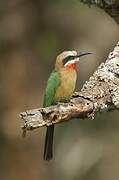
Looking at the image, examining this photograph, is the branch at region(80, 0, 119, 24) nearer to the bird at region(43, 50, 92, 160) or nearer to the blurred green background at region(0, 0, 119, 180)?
the bird at region(43, 50, 92, 160)

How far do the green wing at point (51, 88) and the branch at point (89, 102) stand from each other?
1.22ft

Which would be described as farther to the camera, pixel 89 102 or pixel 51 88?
pixel 51 88

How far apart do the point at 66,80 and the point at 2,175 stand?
3138mm

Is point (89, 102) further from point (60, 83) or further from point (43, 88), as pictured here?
point (43, 88)

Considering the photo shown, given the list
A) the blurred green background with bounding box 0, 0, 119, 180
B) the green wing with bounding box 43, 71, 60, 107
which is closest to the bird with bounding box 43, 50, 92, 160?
the green wing with bounding box 43, 71, 60, 107

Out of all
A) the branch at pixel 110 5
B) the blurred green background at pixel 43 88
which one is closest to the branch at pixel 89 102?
the branch at pixel 110 5

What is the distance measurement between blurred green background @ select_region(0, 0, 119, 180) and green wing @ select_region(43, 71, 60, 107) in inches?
110

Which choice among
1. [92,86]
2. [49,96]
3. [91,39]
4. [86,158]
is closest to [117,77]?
[92,86]

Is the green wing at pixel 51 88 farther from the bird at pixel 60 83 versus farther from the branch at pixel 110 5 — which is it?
the branch at pixel 110 5

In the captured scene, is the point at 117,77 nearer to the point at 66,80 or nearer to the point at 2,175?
the point at 66,80

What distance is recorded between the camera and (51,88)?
4.20 m

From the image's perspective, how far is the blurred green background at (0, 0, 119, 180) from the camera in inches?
283

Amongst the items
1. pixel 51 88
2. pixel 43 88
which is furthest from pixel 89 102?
pixel 43 88

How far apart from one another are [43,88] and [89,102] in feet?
12.9
